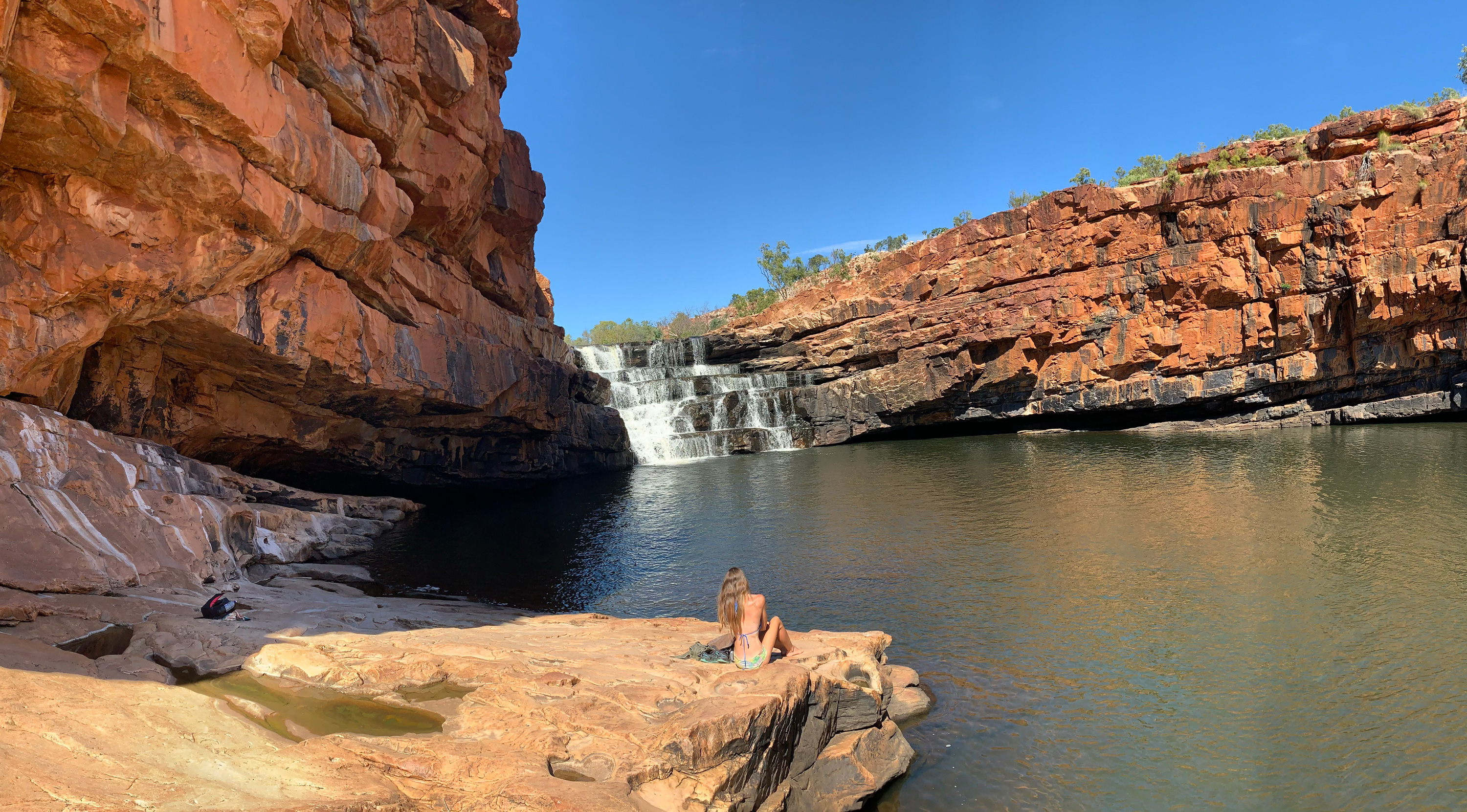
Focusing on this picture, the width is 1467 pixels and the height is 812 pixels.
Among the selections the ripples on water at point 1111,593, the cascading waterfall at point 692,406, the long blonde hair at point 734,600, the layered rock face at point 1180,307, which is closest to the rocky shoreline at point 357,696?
the long blonde hair at point 734,600

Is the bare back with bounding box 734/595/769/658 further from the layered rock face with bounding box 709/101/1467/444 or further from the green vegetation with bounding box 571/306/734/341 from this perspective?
the green vegetation with bounding box 571/306/734/341

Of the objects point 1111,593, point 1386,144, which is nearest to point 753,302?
point 1386,144

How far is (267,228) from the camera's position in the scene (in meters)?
14.1

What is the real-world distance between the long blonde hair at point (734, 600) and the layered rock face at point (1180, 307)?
1347 inches

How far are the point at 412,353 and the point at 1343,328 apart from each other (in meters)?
41.5

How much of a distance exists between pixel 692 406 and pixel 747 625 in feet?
109

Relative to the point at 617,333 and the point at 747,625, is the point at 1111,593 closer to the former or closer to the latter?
the point at 747,625

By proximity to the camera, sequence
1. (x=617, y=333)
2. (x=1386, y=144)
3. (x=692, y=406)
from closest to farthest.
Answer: (x=1386, y=144)
(x=692, y=406)
(x=617, y=333)

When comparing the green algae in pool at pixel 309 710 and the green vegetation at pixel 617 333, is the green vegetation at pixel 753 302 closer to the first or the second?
the green vegetation at pixel 617 333

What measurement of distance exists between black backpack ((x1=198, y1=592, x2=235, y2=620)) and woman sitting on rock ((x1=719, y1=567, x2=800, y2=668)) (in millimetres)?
6221

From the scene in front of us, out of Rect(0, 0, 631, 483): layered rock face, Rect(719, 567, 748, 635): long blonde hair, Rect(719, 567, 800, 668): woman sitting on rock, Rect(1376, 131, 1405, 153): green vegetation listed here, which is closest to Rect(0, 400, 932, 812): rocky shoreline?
Rect(719, 567, 800, 668): woman sitting on rock

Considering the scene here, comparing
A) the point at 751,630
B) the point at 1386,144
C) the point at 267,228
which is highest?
the point at 1386,144

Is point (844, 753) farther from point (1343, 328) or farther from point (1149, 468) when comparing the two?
point (1343, 328)

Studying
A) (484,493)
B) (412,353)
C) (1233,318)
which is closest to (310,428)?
(412,353)
